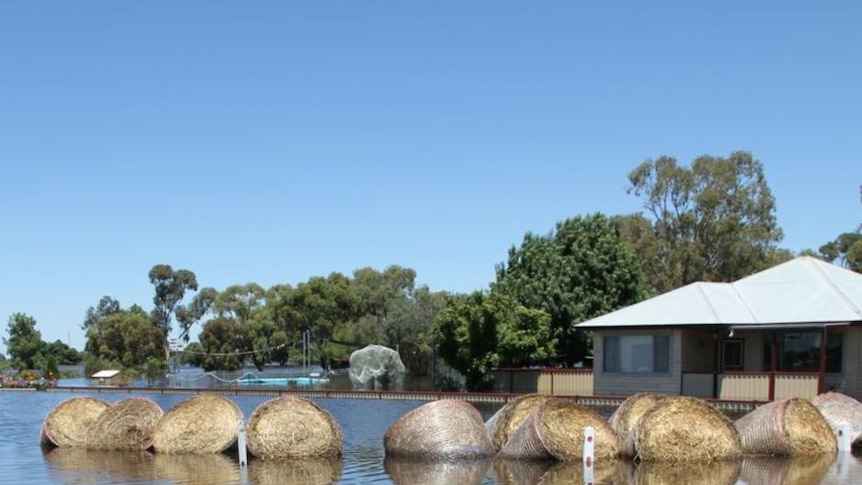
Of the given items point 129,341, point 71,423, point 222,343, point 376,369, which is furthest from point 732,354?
point 129,341

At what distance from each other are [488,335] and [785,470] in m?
24.2

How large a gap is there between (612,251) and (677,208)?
2026 centimetres

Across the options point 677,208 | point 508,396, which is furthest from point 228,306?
point 508,396

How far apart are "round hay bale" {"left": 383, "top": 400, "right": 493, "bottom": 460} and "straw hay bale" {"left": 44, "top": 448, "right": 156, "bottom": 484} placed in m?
4.84

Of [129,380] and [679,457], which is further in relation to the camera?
[129,380]

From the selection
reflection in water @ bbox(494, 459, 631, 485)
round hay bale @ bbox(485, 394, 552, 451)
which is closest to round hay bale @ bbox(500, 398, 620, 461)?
reflection in water @ bbox(494, 459, 631, 485)

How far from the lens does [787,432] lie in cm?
2012

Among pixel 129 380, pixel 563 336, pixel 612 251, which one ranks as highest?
pixel 612 251

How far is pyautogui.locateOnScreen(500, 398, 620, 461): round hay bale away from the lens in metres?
18.7

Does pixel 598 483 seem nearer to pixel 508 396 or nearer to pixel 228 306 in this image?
pixel 508 396

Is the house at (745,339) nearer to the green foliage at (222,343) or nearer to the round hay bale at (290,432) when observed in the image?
the round hay bale at (290,432)

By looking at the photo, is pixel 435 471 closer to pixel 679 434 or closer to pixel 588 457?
pixel 588 457

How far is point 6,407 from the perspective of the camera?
136 feet

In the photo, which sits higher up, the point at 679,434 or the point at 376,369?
the point at 679,434
